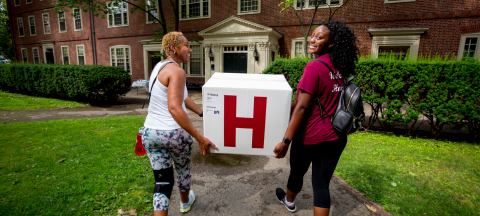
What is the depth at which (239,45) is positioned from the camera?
14781 millimetres

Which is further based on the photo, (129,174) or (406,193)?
(129,174)

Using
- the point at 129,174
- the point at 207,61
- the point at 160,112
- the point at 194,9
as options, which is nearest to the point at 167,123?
the point at 160,112

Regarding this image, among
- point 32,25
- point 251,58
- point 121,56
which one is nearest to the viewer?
point 251,58

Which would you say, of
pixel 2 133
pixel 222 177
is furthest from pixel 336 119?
pixel 2 133

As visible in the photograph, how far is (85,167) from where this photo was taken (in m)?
3.74

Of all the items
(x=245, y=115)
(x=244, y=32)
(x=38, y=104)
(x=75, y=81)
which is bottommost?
(x=38, y=104)

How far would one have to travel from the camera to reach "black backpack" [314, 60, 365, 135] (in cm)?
183

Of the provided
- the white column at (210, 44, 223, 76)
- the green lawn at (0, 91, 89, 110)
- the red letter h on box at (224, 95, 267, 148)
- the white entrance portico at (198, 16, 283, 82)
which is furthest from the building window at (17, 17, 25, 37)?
the red letter h on box at (224, 95, 267, 148)

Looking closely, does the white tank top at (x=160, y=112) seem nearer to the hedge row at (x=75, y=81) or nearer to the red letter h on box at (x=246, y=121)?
the red letter h on box at (x=246, y=121)

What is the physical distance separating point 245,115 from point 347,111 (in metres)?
0.80

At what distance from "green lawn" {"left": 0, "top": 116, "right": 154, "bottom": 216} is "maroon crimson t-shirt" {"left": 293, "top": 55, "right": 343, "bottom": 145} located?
2.04 meters

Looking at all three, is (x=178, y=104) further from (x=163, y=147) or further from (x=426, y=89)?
(x=426, y=89)

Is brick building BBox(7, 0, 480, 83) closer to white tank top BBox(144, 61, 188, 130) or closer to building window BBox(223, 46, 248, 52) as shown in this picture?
building window BBox(223, 46, 248, 52)

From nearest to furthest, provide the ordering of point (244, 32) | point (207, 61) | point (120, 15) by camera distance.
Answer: point (244, 32)
point (207, 61)
point (120, 15)
